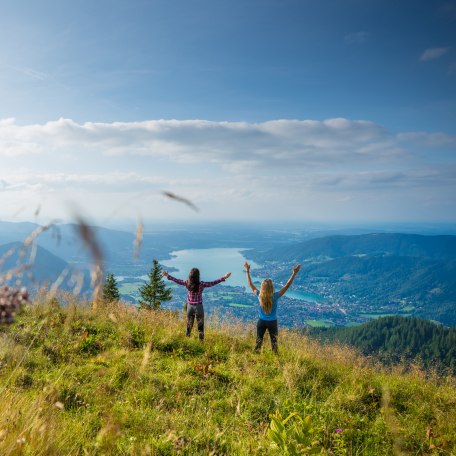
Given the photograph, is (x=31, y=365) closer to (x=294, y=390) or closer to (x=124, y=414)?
(x=124, y=414)

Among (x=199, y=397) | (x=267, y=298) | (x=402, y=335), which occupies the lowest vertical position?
(x=402, y=335)

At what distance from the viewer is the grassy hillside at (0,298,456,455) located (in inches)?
139

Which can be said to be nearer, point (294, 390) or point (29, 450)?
point (29, 450)

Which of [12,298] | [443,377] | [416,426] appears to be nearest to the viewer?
[12,298]

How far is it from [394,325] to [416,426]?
103095 millimetres

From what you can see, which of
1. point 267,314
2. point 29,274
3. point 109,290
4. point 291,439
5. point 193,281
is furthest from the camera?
point 109,290

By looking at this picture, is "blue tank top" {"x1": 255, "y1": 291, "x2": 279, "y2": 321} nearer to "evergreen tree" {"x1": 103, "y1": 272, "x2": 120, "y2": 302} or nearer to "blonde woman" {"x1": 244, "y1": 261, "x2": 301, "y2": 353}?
"blonde woman" {"x1": 244, "y1": 261, "x2": 301, "y2": 353}

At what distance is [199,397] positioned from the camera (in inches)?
216

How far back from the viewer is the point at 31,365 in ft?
20.8

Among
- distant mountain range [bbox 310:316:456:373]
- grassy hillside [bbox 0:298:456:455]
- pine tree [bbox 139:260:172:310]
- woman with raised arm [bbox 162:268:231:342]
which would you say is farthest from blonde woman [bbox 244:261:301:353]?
distant mountain range [bbox 310:316:456:373]

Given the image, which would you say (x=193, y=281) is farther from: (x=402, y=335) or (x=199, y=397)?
(x=402, y=335)

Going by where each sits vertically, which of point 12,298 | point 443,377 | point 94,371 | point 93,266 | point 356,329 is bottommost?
point 356,329

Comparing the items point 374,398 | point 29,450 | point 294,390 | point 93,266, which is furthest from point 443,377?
point 93,266

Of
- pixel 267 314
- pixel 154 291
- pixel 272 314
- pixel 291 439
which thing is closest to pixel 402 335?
pixel 154 291
